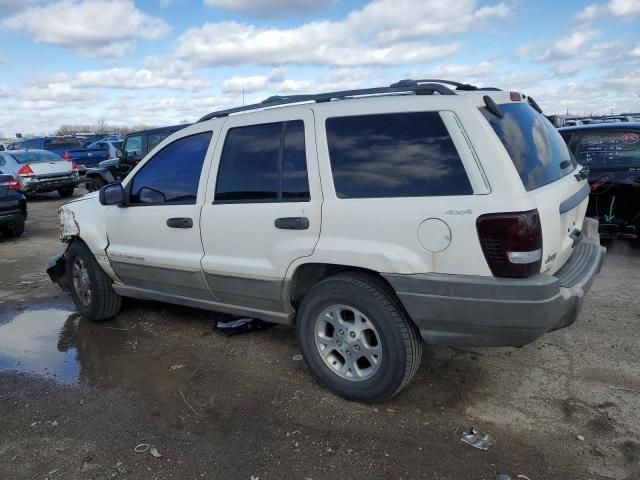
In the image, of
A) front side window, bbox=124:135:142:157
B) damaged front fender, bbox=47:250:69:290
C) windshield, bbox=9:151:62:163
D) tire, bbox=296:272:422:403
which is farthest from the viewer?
windshield, bbox=9:151:62:163

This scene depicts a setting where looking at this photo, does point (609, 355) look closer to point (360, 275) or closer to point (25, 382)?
point (360, 275)

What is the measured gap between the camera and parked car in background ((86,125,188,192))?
12.9m

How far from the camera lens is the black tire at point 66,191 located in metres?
16.5

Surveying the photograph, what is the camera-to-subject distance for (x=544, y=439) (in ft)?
9.49

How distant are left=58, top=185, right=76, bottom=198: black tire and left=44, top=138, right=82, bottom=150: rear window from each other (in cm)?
568

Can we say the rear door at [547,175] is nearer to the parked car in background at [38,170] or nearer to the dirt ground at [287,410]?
the dirt ground at [287,410]

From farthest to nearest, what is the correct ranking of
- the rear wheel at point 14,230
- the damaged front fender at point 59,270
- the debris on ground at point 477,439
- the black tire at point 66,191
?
the black tire at point 66,191 → the rear wheel at point 14,230 → the damaged front fender at point 59,270 → the debris on ground at point 477,439

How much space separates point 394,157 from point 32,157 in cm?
1583

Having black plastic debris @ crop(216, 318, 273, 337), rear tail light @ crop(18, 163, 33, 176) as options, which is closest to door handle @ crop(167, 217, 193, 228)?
black plastic debris @ crop(216, 318, 273, 337)

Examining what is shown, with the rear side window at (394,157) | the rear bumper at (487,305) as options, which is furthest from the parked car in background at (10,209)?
the rear bumper at (487,305)

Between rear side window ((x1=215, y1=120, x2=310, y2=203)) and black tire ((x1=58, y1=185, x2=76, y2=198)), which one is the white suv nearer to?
rear side window ((x1=215, y1=120, x2=310, y2=203))

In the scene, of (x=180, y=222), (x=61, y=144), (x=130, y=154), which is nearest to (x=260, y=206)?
(x=180, y=222)

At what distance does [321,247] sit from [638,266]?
4719 millimetres

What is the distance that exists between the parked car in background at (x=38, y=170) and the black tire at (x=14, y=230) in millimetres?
5683
